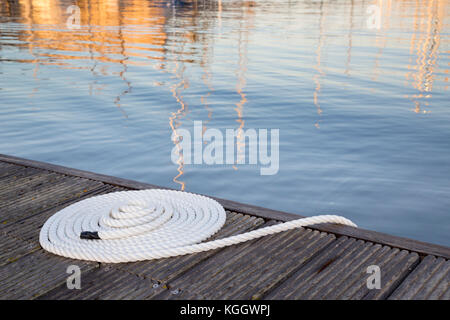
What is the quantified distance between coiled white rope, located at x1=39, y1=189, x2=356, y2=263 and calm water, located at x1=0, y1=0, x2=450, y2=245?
6.91ft

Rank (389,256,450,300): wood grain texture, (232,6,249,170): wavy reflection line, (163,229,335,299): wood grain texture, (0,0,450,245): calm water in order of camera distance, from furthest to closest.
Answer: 1. (232,6,249,170): wavy reflection line
2. (0,0,450,245): calm water
3. (163,229,335,299): wood grain texture
4. (389,256,450,300): wood grain texture

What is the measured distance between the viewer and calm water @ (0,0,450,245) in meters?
5.57

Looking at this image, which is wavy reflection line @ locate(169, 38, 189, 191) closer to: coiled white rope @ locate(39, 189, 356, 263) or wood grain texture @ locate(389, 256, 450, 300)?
coiled white rope @ locate(39, 189, 356, 263)

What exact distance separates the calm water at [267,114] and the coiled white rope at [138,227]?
82.9 inches

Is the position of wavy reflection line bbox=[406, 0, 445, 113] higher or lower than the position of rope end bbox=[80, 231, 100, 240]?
higher

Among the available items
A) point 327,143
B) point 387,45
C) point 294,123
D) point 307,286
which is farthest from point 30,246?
point 387,45

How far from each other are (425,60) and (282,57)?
414cm

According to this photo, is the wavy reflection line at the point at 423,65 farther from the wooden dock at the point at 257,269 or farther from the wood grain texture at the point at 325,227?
the wooden dock at the point at 257,269

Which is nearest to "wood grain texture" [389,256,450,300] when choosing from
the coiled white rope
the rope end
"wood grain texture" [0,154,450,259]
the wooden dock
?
the wooden dock

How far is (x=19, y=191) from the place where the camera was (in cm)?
379

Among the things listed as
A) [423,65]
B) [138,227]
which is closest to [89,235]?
[138,227]

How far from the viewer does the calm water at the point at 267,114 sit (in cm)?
557

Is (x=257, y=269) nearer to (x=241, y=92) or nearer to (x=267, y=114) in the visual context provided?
(x=267, y=114)

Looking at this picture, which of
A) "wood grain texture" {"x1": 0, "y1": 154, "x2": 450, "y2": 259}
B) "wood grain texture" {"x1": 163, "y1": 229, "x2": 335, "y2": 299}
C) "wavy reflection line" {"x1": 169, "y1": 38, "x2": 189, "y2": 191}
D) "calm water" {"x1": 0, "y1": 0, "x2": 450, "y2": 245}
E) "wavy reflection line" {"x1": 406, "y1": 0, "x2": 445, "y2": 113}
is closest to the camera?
"wood grain texture" {"x1": 163, "y1": 229, "x2": 335, "y2": 299}
